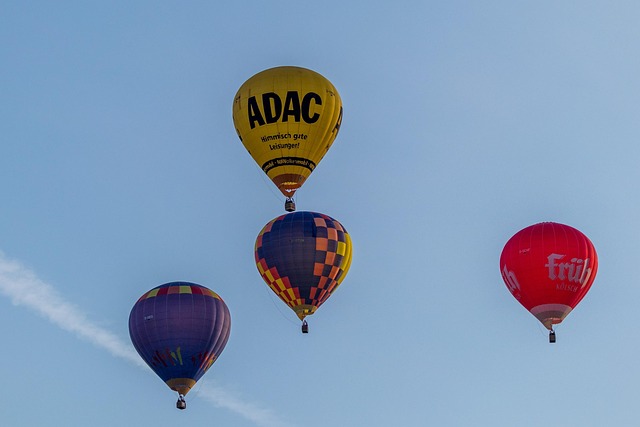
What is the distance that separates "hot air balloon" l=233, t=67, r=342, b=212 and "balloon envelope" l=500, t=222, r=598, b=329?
306 inches

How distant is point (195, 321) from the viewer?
61.6 m

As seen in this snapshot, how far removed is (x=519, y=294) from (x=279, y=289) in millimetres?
8099

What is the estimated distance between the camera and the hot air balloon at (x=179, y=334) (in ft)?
201

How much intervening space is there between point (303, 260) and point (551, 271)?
833cm

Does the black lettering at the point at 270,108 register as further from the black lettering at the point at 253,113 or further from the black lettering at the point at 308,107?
the black lettering at the point at 308,107

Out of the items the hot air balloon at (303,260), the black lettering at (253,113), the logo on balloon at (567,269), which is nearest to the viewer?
the black lettering at (253,113)

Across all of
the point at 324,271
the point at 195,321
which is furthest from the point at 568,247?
the point at 195,321

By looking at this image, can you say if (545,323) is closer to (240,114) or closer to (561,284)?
(561,284)

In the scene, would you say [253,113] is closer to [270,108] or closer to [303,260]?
[270,108]

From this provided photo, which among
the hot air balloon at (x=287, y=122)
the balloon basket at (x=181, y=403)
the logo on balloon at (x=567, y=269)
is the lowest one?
the balloon basket at (x=181, y=403)

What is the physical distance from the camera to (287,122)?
57844mm

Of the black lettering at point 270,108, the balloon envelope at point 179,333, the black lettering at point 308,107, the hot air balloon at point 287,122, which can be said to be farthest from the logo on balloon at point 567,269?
the balloon envelope at point 179,333

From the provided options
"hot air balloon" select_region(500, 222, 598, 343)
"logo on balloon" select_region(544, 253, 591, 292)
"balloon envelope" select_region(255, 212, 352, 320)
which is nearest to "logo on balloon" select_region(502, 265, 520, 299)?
"hot air balloon" select_region(500, 222, 598, 343)

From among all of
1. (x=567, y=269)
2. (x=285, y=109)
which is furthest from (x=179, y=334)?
(x=567, y=269)
